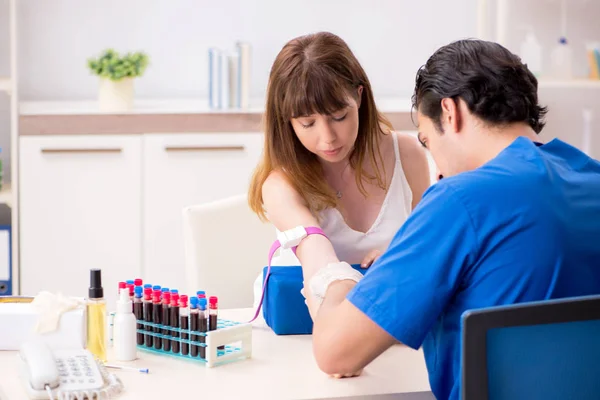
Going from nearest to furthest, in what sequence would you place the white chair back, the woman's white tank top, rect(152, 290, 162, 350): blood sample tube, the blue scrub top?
1. the blue scrub top
2. rect(152, 290, 162, 350): blood sample tube
3. the woman's white tank top
4. the white chair back

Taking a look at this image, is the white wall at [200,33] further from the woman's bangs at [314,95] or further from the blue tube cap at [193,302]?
the blue tube cap at [193,302]

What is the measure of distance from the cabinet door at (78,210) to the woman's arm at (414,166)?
153 centimetres

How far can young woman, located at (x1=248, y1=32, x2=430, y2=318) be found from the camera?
6.77 feet

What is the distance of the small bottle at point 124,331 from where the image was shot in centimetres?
173

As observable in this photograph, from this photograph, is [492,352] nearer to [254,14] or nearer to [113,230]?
[113,230]

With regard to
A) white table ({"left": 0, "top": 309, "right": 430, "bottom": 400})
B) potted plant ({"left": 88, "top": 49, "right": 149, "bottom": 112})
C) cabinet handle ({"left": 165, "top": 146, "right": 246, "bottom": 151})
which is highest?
potted plant ({"left": 88, "top": 49, "right": 149, "bottom": 112})

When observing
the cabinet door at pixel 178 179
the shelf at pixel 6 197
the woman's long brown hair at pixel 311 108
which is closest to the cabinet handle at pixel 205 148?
the cabinet door at pixel 178 179

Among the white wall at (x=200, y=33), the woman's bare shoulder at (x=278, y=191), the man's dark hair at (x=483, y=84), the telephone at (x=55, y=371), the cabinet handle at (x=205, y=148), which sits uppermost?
the white wall at (x=200, y=33)

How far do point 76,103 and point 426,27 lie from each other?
5.42 ft

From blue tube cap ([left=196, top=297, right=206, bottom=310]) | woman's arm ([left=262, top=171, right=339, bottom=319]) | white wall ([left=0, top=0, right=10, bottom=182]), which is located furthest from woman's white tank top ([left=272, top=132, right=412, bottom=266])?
Result: white wall ([left=0, top=0, right=10, bottom=182])

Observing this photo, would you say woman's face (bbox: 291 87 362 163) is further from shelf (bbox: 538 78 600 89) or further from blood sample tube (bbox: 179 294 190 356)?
shelf (bbox: 538 78 600 89)

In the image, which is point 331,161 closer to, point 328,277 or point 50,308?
point 328,277

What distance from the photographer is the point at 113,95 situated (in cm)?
364

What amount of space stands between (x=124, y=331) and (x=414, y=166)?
100 cm
